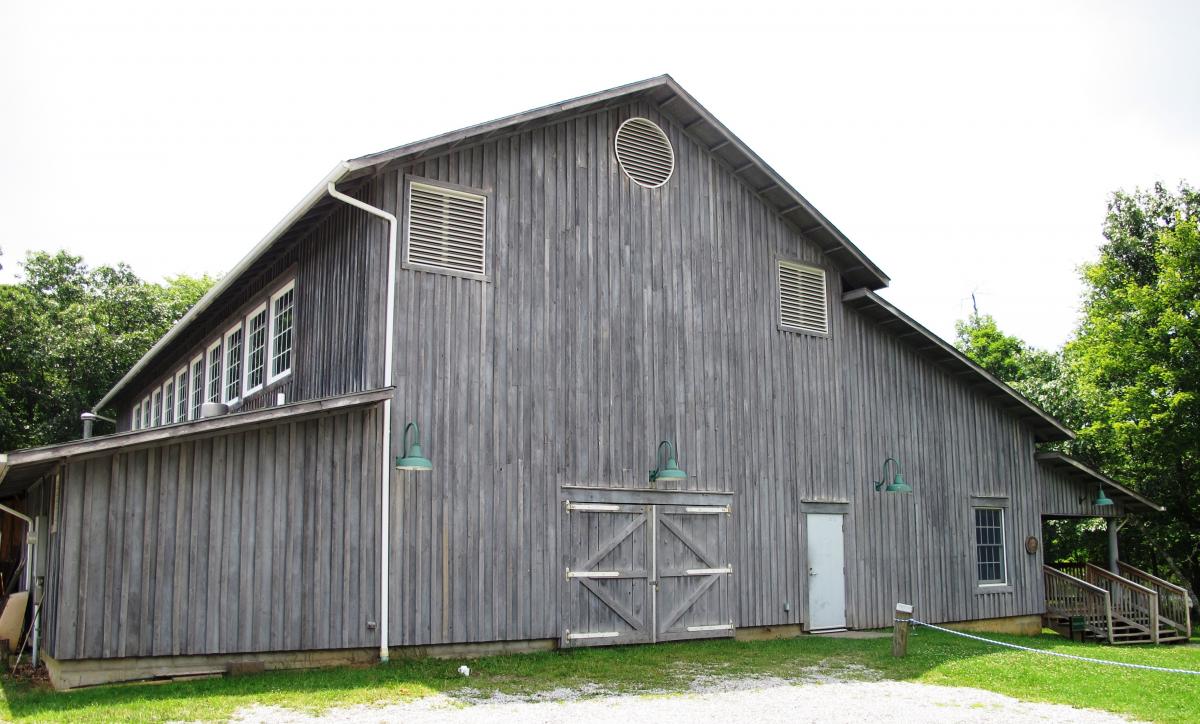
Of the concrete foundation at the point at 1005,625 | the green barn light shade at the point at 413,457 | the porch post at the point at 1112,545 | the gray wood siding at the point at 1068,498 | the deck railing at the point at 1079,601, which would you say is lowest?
the concrete foundation at the point at 1005,625

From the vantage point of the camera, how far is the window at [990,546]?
1788 centimetres

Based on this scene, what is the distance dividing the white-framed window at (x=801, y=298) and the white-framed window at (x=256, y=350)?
8066 mm

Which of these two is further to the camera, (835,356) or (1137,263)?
(1137,263)

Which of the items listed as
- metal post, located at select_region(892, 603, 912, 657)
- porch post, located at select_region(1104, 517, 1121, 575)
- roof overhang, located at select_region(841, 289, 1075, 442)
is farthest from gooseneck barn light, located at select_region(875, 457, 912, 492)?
porch post, located at select_region(1104, 517, 1121, 575)

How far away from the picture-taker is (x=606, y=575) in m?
12.9

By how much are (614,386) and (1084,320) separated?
75.6 ft

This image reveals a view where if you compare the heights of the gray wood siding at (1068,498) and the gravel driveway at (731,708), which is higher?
the gray wood siding at (1068,498)

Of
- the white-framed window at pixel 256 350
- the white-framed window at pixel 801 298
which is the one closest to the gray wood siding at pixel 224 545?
the white-framed window at pixel 256 350

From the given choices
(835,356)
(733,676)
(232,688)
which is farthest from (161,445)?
(835,356)

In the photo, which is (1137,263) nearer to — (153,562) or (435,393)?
(435,393)

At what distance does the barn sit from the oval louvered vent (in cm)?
4

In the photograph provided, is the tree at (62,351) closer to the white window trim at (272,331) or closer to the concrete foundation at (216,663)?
the white window trim at (272,331)

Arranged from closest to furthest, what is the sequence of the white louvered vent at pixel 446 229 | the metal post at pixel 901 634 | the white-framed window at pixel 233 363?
the white louvered vent at pixel 446 229 → the metal post at pixel 901 634 → the white-framed window at pixel 233 363

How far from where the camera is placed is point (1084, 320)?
102 ft
